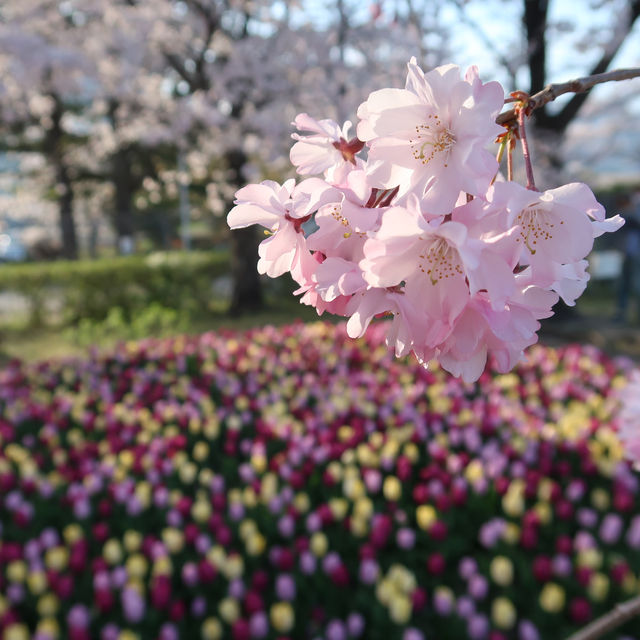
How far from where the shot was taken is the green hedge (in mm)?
9852

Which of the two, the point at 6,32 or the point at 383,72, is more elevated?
the point at 6,32

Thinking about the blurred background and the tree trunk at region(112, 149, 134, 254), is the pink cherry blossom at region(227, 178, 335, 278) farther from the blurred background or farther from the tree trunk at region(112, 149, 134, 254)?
the tree trunk at region(112, 149, 134, 254)

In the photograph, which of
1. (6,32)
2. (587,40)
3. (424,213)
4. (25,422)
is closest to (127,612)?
(424,213)

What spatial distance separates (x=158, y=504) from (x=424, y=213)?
2.74 meters

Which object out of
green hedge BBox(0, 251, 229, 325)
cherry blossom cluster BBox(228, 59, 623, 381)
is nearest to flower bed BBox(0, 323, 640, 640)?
cherry blossom cluster BBox(228, 59, 623, 381)

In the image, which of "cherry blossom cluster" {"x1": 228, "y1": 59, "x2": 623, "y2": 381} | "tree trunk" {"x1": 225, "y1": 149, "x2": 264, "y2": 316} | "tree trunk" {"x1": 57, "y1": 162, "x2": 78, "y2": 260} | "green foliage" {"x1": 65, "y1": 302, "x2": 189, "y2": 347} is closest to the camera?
"cherry blossom cluster" {"x1": 228, "y1": 59, "x2": 623, "y2": 381}

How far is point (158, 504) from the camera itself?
299cm

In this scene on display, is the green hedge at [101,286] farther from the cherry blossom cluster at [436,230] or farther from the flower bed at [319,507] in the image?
the cherry blossom cluster at [436,230]

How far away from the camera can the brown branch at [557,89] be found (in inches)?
24.2

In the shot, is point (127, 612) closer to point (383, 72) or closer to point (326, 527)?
point (326, 527)

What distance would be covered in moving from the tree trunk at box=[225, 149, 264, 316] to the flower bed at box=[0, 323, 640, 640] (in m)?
5.59

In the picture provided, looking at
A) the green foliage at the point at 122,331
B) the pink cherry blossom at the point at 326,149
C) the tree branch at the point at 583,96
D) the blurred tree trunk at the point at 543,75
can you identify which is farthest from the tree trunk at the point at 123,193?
the pink cherry blossom at the point at 326,149

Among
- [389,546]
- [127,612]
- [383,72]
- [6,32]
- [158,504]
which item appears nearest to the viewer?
[127,612]

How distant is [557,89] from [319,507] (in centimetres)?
254
